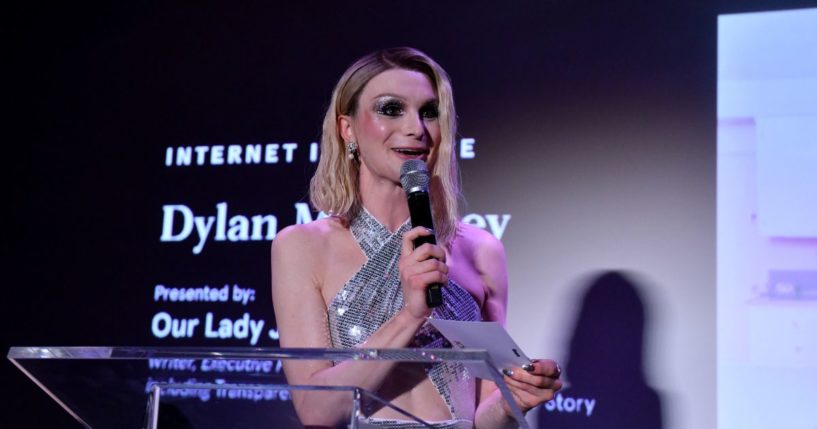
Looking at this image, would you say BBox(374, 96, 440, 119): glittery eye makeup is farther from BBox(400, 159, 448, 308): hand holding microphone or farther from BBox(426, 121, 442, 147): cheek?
BBox(400, 159, 448, 308): hand holding microphone

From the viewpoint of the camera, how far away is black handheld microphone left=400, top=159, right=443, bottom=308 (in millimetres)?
1748

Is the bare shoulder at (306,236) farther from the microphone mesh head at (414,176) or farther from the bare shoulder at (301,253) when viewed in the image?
the microphone mesh head at (414,176)

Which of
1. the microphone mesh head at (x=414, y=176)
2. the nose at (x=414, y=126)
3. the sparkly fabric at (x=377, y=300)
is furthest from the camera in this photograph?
the nose at (x=414, y=126)

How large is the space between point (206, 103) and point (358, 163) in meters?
1.82

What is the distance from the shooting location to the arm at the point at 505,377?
5.46 ft

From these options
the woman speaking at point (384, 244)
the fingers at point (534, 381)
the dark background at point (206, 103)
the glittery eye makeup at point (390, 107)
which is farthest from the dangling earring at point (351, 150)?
the dark background at point (206, 103)

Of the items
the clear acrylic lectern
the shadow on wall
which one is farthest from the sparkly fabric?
the shadow on wall

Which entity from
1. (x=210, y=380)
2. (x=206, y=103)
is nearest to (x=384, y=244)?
(x=210, y=380)

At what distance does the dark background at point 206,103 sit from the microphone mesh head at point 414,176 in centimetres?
154

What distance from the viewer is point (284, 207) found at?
381cm

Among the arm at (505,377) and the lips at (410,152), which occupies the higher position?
the lips at (410,152)

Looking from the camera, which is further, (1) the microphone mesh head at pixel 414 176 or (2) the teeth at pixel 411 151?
(2) the teeth at pixel 411 151

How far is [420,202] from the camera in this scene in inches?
74.9

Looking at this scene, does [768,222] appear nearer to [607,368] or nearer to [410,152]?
[607,368]
